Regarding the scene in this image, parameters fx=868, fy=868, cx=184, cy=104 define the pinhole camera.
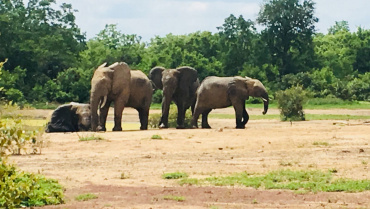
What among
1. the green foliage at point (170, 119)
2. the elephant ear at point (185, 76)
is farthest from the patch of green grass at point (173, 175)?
the green foliage at point (170, 119)

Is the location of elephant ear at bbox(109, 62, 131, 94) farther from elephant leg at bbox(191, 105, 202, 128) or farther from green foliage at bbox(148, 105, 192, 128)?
green foliage at bbox(148, 105, 192, 128)

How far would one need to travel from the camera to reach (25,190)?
1024cm

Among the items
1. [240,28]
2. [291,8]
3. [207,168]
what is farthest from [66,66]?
[207,168]

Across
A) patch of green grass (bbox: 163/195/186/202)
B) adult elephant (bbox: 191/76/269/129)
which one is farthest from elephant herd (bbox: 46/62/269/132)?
patch of green grass (bbox: 163/195/186/202)

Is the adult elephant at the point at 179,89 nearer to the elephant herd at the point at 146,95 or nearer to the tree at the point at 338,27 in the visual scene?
the elephant herd at the point at 146,95

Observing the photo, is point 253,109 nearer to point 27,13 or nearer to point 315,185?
point 27,13

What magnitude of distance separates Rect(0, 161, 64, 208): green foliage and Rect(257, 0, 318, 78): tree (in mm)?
53363

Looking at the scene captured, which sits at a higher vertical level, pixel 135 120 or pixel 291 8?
pixel 291 8

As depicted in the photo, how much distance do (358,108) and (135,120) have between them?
11.9 metres

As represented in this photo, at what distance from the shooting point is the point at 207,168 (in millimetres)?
15305

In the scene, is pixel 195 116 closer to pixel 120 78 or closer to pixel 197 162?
pixel 120 78

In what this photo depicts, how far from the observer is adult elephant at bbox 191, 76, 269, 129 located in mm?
28406

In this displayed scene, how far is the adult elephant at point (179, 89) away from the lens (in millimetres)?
29656

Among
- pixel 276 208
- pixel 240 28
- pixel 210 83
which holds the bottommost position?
pixel 276 208
